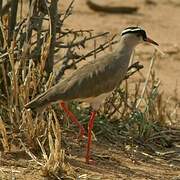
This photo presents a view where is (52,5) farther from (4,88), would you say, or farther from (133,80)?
(133,80)

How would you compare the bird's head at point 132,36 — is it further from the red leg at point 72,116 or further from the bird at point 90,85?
the red leg at point 72,116

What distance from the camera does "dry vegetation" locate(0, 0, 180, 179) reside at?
5344 mm

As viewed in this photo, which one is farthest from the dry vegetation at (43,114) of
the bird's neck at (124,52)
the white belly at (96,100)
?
the bird's neck at (124,52)

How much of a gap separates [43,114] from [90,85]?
1.55 feet

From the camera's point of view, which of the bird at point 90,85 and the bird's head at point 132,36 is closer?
the bird at point 90,85

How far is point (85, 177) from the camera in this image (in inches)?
201

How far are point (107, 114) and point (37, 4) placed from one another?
1.14 metres

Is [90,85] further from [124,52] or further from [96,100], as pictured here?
[124,52]

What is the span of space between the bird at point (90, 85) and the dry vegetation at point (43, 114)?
14cm

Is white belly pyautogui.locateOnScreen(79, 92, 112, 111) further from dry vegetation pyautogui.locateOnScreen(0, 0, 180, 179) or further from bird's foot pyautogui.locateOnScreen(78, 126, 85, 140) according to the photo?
dry vegetation pyautogui.locateOnScreen(0, 0, 180, 179)

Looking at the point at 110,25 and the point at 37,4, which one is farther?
the point at 110,25

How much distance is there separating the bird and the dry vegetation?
0.14m

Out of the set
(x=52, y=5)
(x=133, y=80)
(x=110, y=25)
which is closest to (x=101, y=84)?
(x=52, y=5)

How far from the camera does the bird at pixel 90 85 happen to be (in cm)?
541
